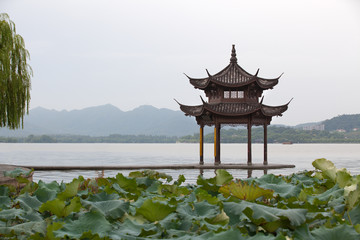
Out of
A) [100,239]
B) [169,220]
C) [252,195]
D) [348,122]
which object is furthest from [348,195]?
[348,122]

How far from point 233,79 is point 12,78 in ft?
36.1

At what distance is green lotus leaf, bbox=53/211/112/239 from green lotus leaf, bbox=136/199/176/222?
0.19 metres

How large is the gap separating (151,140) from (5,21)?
173 m

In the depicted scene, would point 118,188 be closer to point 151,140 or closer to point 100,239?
point 100,239

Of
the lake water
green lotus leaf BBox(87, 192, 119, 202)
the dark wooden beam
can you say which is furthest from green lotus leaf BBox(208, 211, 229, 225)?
the dark wooden beam

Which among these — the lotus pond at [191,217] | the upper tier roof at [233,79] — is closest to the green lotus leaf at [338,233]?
the lotus pond at [191,217]

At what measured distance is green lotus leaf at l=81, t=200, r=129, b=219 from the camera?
1896mm

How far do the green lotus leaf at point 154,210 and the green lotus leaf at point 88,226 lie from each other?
192mm

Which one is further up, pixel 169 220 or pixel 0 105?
pixel 0 105

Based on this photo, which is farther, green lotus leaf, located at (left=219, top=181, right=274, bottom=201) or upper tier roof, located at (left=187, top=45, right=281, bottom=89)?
upper tier roof, located at (left=187, top=45, right=281, bottom=89)

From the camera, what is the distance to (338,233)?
1.43 m

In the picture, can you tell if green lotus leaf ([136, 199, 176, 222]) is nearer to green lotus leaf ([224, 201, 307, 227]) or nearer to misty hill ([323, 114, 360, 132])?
green lotus leaf ([224, 201, 307, 227])

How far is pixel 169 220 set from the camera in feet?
5.82

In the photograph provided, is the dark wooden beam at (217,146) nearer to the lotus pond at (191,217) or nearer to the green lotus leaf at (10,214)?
the lotus pond at (191,217)
